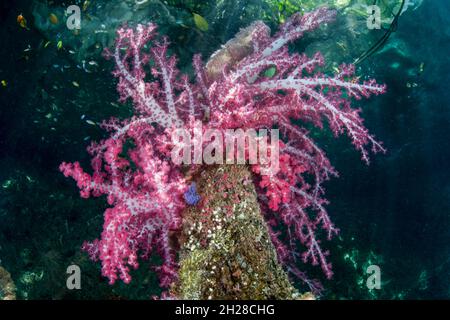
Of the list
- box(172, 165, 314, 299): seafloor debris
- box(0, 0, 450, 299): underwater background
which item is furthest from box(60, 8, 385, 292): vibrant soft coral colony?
box(0, 0, 450, 299): underwater background

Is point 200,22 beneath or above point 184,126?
above

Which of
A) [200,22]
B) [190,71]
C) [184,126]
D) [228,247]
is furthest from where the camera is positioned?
[190,71]

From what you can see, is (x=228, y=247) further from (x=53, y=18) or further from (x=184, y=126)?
(x=53, y=18)

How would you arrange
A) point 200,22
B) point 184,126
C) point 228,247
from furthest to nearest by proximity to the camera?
point 200,22
point 184,126
point 228,247

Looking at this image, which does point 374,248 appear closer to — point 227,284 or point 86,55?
point 227,284

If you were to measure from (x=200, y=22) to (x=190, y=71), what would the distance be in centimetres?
91

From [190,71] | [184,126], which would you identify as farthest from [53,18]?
[184,126]

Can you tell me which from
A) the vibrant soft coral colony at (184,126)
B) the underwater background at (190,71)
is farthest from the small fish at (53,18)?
the vibrant soft coral colony at (184,126)

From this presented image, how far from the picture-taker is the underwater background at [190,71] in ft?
17.6

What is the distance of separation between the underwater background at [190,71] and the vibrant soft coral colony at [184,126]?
203 centimetres

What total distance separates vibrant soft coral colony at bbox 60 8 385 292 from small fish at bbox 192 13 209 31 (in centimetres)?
163

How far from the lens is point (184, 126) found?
10.6ft

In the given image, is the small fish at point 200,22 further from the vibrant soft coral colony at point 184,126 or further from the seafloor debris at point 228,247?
the seafloor debris at point 228,247
